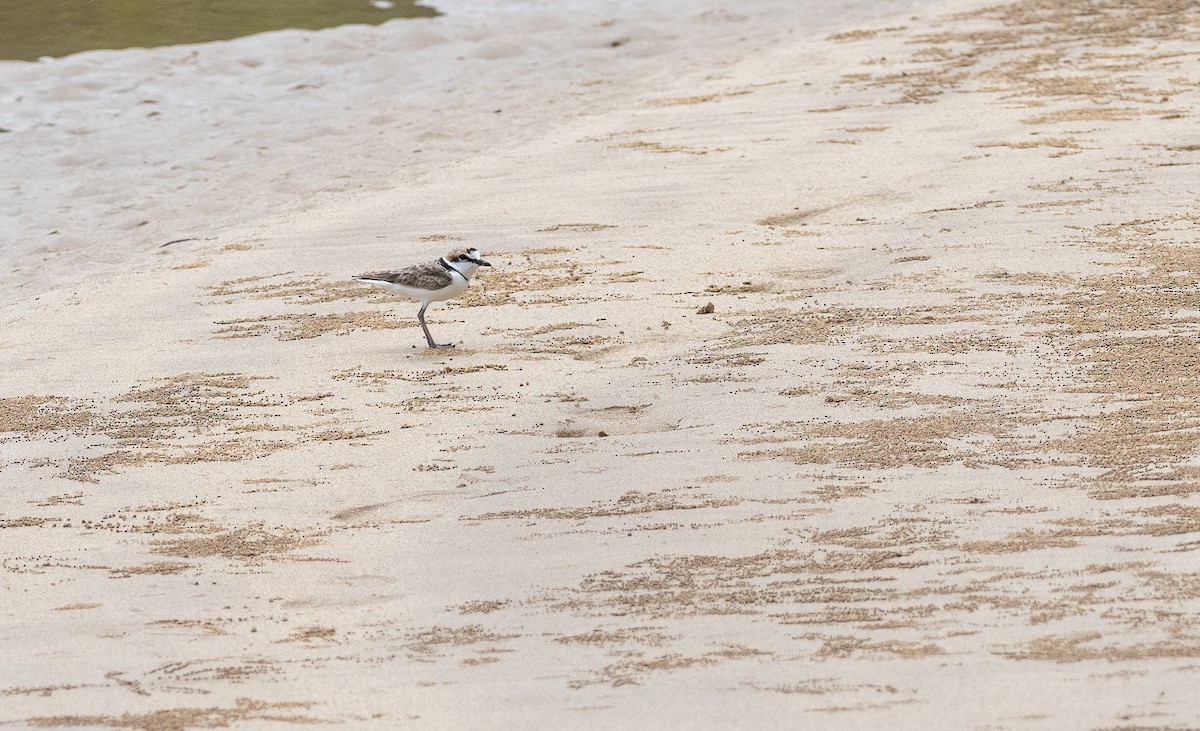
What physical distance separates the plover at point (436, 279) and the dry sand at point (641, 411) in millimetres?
253

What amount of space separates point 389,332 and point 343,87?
22.0 feet

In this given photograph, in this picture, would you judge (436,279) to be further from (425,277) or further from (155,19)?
(155,19)

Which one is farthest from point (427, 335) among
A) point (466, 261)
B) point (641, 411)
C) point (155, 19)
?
point (155, 19)

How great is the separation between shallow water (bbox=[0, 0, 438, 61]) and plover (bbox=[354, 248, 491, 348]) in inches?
335

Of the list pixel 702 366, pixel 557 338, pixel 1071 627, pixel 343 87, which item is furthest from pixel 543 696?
pixel 343 87

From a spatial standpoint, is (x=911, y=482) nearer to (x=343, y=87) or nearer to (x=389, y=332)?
(x=389, y=332)

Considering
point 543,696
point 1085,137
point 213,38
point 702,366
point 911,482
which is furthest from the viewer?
point 213,38

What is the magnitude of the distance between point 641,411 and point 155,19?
11204 mm

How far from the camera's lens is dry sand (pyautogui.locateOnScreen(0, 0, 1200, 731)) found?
3.83m

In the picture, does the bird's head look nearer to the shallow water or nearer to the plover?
the plover

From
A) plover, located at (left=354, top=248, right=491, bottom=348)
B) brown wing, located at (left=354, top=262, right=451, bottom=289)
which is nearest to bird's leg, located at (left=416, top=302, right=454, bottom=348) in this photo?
plover, located at (left=354, top=248, right=491, bottom=348)

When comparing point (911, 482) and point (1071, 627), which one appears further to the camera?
point (911, 482)

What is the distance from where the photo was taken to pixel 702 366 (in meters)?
6.11

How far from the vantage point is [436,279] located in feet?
22.2
